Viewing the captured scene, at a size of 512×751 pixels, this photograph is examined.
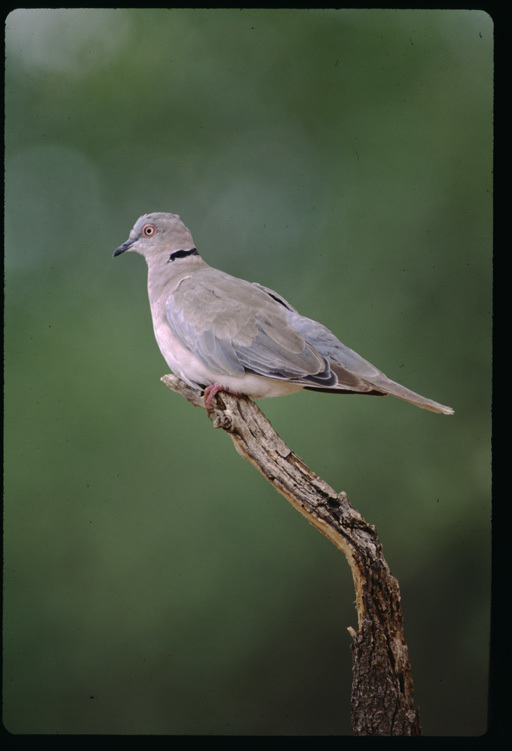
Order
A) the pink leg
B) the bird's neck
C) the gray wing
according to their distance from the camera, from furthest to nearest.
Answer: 1. the bird's neck
2. the pink leg
3. the gray wing

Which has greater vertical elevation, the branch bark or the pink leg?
the pink leg

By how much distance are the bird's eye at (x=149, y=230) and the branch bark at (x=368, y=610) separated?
1.13 meters

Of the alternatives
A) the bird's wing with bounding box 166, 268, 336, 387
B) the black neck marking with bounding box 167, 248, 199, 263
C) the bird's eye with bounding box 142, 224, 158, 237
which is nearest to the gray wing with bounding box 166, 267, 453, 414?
the bird's wing with bounding box 166, 268, 336, 387

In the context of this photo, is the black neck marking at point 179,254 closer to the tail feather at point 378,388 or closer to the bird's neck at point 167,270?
the bird's neck at point 167,270

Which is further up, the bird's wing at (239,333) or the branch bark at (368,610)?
the bird's wing at (239,333)

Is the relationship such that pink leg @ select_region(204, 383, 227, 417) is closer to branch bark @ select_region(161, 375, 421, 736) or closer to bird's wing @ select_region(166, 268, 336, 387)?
bird's wing @ select_region(166, 268, 336, 387)

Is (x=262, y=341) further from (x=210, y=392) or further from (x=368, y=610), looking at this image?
(x=368, y=610)

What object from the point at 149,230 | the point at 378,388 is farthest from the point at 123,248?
the point at 378,388

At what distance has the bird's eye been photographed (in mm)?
3471

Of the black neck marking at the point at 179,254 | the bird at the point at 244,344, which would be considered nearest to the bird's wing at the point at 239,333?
the bird at the point at 244,344

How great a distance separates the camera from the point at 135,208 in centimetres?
372

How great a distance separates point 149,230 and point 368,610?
5.84 feet

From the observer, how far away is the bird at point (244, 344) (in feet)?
10.1

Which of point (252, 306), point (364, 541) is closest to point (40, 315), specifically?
point (252, 306)
